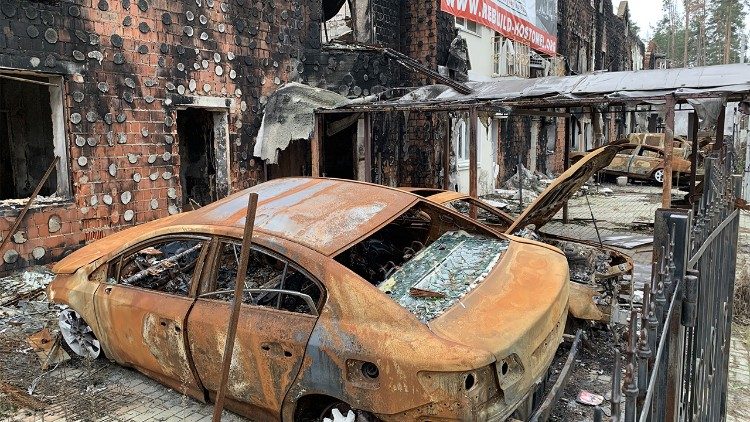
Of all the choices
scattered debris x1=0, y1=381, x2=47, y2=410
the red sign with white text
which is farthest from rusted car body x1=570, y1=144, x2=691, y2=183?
scattered debris x1=0, y1=381, x2=47, y2=410

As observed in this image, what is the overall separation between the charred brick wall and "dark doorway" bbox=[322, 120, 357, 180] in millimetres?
2838

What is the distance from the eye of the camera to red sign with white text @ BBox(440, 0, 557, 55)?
545 inches

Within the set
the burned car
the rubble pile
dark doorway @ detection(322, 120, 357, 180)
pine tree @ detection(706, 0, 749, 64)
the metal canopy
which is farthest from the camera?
pine tree @ detection(706, 0, 749, 64)

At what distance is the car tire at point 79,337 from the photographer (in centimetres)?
474

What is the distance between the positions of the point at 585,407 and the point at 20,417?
4154 mm

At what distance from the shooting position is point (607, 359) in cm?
502

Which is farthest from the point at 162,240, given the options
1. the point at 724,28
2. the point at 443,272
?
the point at 724,28

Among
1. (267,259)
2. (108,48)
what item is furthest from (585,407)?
(108,48)

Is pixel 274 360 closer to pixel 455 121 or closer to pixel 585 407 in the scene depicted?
pixel 585 407

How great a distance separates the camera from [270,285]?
4.23 meters

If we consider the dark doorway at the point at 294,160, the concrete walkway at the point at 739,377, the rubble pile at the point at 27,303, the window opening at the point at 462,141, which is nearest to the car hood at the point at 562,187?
the concrete walkway at the point at 739,377

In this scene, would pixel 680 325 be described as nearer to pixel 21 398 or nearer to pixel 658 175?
pixel 21 398

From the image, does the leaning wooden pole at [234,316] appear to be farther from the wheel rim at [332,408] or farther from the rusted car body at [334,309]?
the wheel rim at [332,408]

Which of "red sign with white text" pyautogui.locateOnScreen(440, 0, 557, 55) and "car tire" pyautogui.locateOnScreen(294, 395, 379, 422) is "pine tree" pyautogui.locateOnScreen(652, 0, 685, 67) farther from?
"car tire" pyautogui.locateOnScreen(294, 395, 379, 422)
